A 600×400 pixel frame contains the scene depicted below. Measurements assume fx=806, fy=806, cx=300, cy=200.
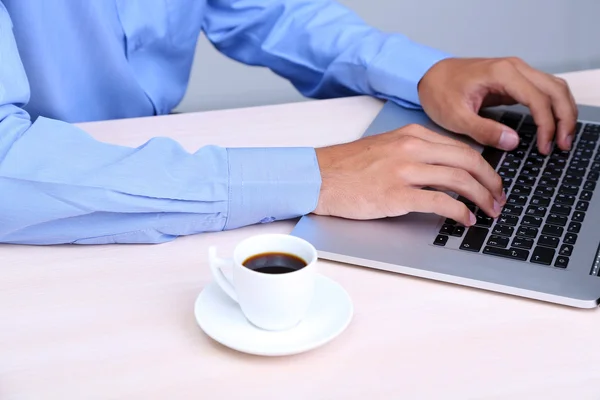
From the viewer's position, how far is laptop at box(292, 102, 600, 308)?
0.78 metres

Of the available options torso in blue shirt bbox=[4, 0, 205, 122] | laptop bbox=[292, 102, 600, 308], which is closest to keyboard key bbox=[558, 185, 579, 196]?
laptop bbox=[292, 102, 600, 308]

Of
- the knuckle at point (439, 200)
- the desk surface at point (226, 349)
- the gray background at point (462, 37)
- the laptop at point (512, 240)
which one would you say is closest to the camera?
the desk surface at point (226, 349)

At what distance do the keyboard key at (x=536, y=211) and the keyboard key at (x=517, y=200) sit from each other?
1 cm

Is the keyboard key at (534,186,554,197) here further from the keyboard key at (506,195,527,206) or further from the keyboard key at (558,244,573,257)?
the keyboard key at (558,244,573,257)

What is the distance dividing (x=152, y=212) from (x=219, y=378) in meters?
0.27

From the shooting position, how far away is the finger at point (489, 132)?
42.8 inches

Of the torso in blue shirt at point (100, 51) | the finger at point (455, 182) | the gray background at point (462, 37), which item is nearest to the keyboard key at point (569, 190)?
the finger at point (455, 182)

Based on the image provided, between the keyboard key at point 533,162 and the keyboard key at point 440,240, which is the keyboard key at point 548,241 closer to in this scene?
the keyboard key at point 440,240

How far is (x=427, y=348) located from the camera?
70 centimetres

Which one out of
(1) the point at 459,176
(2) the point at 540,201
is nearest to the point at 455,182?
(1) the point at 459,176

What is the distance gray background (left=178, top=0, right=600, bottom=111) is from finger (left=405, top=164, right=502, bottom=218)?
6.28ft

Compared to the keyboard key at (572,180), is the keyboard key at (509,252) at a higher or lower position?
lower

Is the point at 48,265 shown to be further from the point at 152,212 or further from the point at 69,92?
the point at 69,92

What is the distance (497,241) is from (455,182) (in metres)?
0.10
